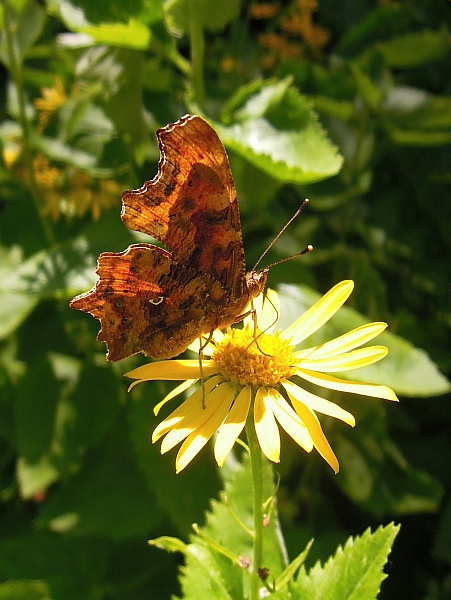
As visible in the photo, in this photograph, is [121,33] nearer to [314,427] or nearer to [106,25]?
[106,25]

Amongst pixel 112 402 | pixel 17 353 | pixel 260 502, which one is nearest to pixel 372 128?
pixel 112 402

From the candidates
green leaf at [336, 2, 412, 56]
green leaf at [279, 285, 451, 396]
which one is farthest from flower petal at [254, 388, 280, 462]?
green leaf at [336, 2, 412, 56]

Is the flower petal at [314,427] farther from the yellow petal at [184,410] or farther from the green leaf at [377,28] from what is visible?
the green leaf at [377,28]

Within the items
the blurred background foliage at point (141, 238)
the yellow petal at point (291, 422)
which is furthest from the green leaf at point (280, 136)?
the yellow petal at point (291, 422)

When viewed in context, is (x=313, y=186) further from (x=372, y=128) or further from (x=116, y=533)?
(x=116, y=533)

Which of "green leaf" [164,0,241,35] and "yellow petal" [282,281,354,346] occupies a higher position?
"green leaf" [164,0,241,35]

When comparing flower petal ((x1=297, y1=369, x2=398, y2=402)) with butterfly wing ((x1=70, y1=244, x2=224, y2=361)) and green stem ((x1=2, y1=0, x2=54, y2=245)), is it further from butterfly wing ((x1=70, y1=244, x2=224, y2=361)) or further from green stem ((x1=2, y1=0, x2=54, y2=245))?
green stem ((x1=2, y1=0, x2=54, y2=245))
